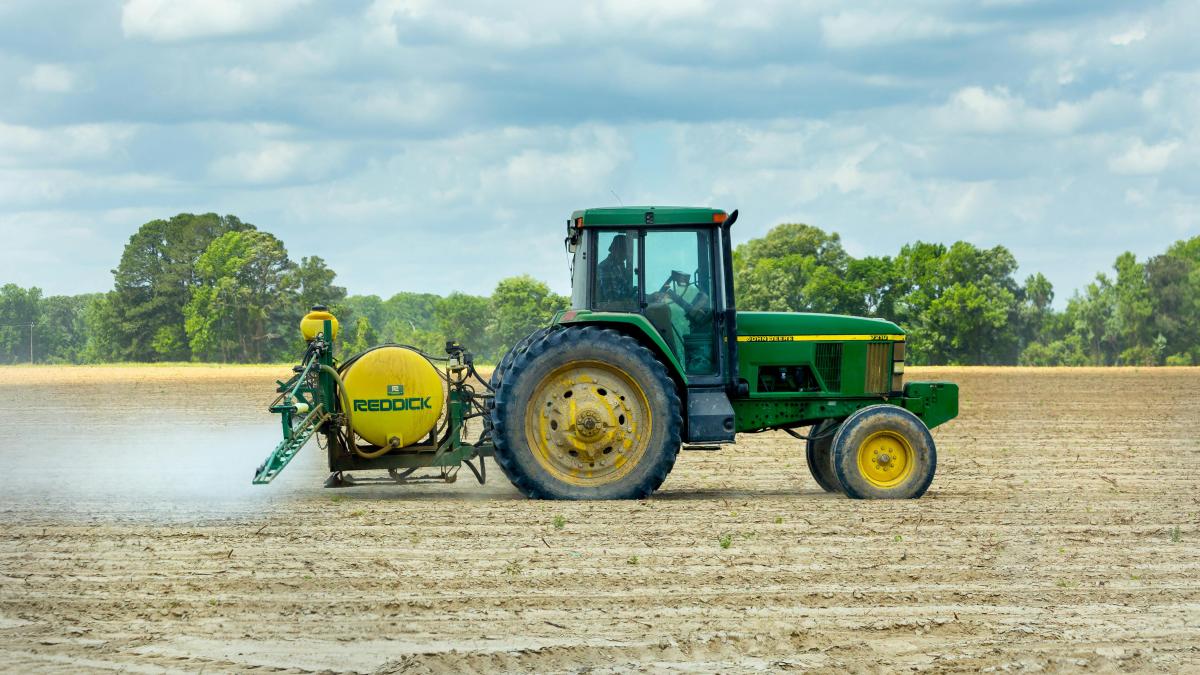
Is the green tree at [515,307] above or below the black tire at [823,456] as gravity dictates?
above

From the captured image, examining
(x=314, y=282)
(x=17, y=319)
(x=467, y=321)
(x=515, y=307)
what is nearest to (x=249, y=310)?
(x=314, y=282)

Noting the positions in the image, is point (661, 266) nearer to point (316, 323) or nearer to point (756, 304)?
point (316, 323)

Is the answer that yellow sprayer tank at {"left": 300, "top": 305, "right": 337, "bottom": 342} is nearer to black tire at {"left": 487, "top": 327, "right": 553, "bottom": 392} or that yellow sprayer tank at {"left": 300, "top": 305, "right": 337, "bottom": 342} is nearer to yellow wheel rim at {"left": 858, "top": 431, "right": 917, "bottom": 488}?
black tire at {"left": 487, "top": 327, "right": 553, "bottom": 392}

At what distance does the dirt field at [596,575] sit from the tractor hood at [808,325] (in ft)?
5.30

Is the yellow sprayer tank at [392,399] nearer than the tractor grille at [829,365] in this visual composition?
Yes

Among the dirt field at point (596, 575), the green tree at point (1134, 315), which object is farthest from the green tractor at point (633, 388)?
the green tree at point (1134, 315)

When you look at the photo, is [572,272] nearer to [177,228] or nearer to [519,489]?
[519,489]

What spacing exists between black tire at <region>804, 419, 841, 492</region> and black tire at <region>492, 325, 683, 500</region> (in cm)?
206

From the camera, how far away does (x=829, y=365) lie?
12789 millimetres

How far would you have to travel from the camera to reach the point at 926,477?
12.1 meters

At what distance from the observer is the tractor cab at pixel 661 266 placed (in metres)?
12.0

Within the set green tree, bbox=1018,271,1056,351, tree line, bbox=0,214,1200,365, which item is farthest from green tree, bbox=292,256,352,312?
green tree, bbox=1018,271,1056,351

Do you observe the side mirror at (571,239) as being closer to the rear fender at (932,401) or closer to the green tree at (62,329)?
the rear fender at (932,401)

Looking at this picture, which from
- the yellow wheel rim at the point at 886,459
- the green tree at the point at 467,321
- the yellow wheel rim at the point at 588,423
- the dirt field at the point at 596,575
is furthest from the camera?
the green tree at the point at 467,321
